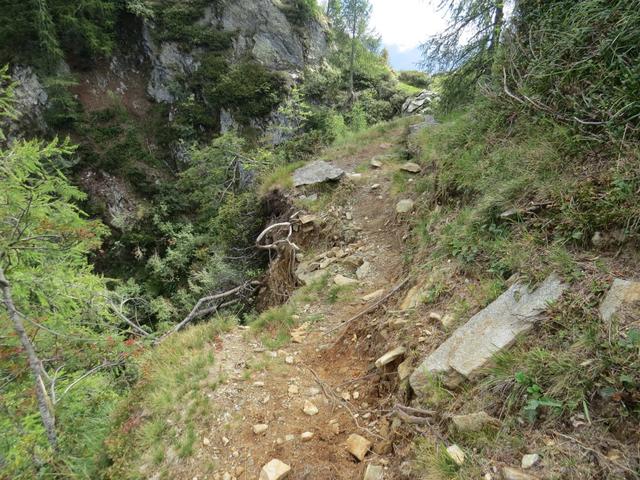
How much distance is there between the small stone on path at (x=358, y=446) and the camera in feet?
7.41

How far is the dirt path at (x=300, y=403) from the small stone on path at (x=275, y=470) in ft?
0.17

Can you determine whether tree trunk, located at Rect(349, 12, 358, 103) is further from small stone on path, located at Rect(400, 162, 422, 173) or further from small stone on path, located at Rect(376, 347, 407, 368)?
small stone on path, located at Rect(376, 347, 407, 368)

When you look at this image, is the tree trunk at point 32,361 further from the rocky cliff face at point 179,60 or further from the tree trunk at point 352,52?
the tree trunk at point 352,52

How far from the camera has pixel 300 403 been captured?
2.91 m

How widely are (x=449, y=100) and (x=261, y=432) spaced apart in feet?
23.4

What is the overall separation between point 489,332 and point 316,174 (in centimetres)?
564

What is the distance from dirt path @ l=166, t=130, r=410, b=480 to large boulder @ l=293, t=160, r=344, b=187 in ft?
10.3

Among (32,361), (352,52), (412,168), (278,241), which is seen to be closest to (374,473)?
(32,361)

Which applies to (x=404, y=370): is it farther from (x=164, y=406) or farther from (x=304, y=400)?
(x=164, y=406)

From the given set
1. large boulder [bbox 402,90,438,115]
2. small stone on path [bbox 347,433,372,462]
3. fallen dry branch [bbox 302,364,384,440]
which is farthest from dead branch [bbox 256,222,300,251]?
large boulder [bbox 402,90,438,115]

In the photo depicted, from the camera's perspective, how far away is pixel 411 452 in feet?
6.60

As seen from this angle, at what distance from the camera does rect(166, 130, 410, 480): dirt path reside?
7.90 ft

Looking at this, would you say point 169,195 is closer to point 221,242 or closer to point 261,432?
point 221,242

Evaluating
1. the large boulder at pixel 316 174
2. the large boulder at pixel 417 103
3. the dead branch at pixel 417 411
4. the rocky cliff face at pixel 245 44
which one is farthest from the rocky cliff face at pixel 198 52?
the dead branch at pixel 417 411
